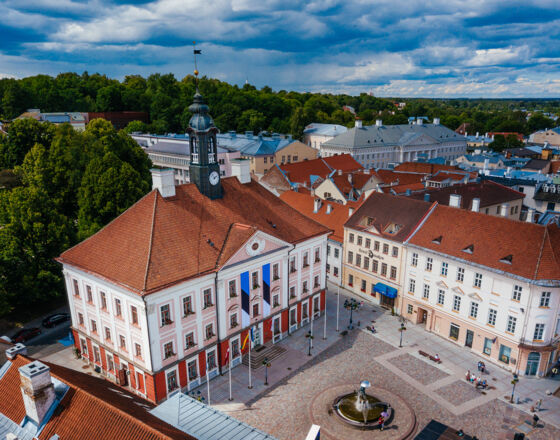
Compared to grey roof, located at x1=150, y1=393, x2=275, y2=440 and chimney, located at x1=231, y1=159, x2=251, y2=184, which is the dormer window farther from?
grey roof, located at x1=150, y1=393, x2=275, y2=440

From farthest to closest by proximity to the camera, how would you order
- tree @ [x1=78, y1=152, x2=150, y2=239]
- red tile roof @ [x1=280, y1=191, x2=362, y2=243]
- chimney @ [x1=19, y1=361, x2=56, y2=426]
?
red tile roof @ [x1=280, y1=191, x2=362, y2=243], tree @ [x1=78, y1=152, x2=150, y2=239], chimney @ [x1=19, y1=361, x2=56, y2=426]

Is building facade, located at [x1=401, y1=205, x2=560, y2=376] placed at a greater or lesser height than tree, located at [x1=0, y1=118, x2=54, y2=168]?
lesser

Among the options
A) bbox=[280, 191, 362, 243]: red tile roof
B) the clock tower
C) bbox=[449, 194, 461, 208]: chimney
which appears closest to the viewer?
the clock tower

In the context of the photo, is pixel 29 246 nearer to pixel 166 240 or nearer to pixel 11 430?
pixel 166 240

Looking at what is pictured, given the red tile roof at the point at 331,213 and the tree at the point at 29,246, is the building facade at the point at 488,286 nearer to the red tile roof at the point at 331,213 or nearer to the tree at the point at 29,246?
the red tile roof at the point at 331,213

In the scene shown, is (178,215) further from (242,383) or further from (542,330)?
(542,330)

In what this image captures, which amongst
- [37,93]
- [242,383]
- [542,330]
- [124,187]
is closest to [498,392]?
[542,330]

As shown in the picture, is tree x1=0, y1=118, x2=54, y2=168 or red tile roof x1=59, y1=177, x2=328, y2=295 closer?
red tile roof x1=59, y1=177, x2=328, y2=295

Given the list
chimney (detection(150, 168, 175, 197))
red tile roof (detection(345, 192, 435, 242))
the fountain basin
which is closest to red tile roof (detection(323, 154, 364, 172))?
red tile roof (detection(345, 192, 435, 242))
